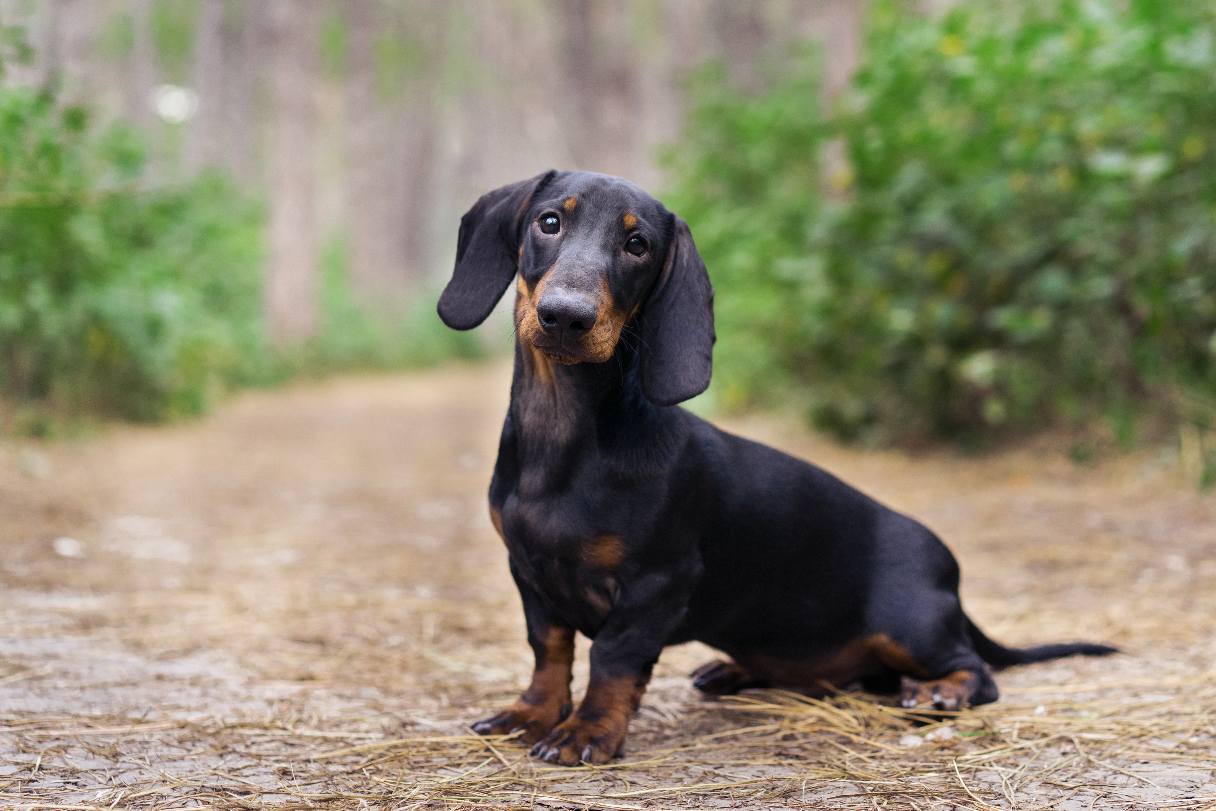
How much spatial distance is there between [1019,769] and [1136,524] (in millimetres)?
3055

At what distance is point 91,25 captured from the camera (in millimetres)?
10984

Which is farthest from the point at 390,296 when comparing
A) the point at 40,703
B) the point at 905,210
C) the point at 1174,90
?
the point at 40,703

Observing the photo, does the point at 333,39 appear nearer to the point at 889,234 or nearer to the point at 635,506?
the point at 889,234

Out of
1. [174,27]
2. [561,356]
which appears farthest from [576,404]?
[174,27]

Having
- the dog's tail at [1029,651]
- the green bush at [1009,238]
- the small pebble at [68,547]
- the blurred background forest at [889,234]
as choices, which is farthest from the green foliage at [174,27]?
the dog's tail at [1029,651]

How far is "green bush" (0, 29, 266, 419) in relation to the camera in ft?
16.4

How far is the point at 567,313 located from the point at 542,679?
90 centimetres

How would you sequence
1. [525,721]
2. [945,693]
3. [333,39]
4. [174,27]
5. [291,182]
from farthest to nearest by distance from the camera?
[174,27], [333,39], [291,182], [945,693], [525,721]

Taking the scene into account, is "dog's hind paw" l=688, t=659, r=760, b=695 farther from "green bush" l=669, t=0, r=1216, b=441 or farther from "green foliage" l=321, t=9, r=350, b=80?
"green foliage" l=321, t=9, r=350, b=80

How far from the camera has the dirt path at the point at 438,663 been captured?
231 centimetres

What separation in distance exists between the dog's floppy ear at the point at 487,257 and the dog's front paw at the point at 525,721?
34.0 inches

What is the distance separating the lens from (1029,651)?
10.6ft

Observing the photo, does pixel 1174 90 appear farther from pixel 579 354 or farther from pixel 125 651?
pixel 125 651

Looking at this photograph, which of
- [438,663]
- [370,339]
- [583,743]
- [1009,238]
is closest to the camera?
[583,743]
